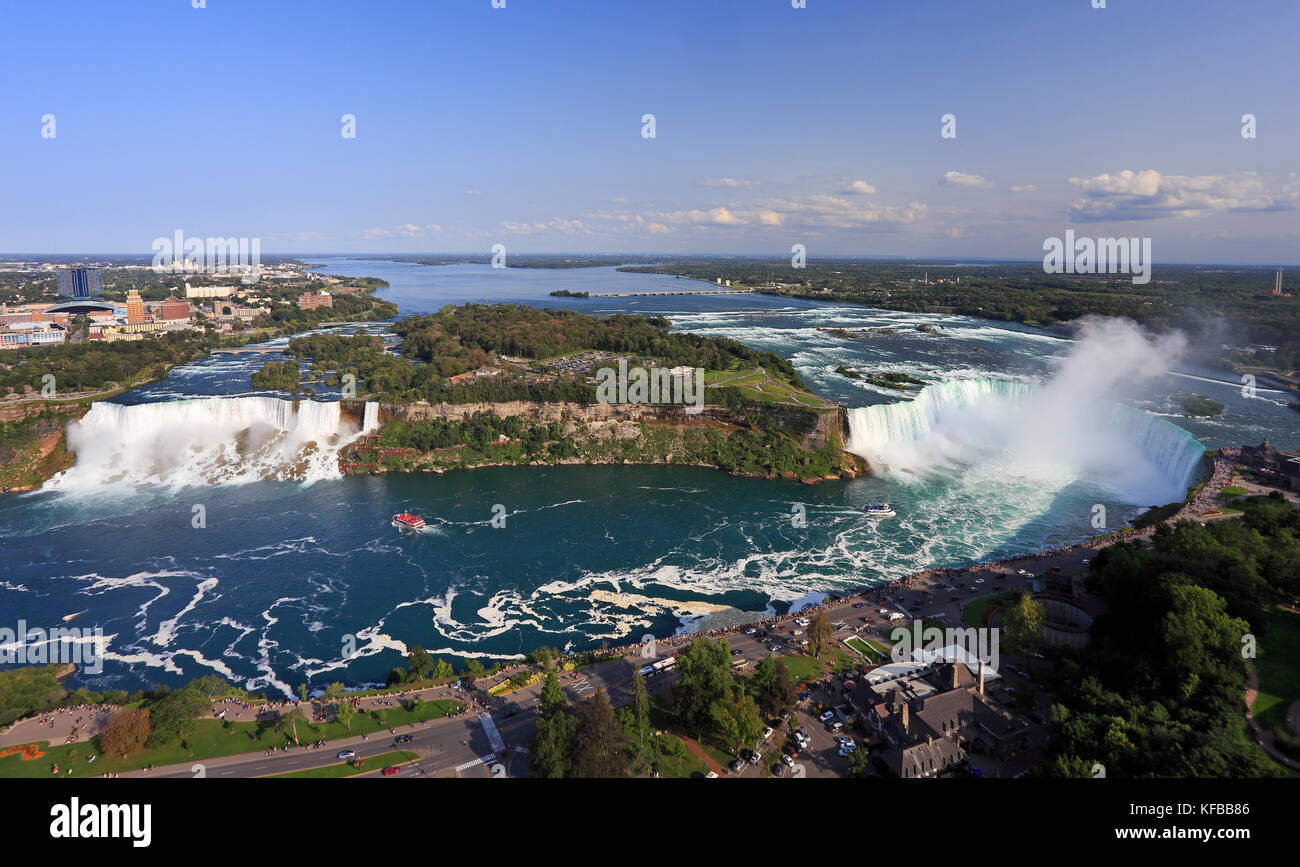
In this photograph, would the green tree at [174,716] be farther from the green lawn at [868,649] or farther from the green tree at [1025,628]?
the green tree at [1025,628]

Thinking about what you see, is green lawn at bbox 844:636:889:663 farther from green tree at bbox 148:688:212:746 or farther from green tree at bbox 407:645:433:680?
green tree at bbox 148:688:212:746

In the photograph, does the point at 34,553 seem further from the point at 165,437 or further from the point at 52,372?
the point at 52,372

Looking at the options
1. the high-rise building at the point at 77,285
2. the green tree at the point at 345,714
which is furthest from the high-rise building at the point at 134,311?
the green tree at the point at 345,714

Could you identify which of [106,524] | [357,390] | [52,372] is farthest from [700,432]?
[52,372]

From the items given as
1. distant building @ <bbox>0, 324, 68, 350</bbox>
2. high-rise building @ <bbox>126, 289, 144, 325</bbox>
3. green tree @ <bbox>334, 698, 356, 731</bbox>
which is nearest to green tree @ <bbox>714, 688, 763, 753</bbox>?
green tree @ <bbox>334, 698, 356, 731</bbox>

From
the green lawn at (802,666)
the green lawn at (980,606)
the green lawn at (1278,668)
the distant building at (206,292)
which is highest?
the distant building at (206,292)

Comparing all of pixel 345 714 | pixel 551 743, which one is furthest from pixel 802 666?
pixel 345 714
